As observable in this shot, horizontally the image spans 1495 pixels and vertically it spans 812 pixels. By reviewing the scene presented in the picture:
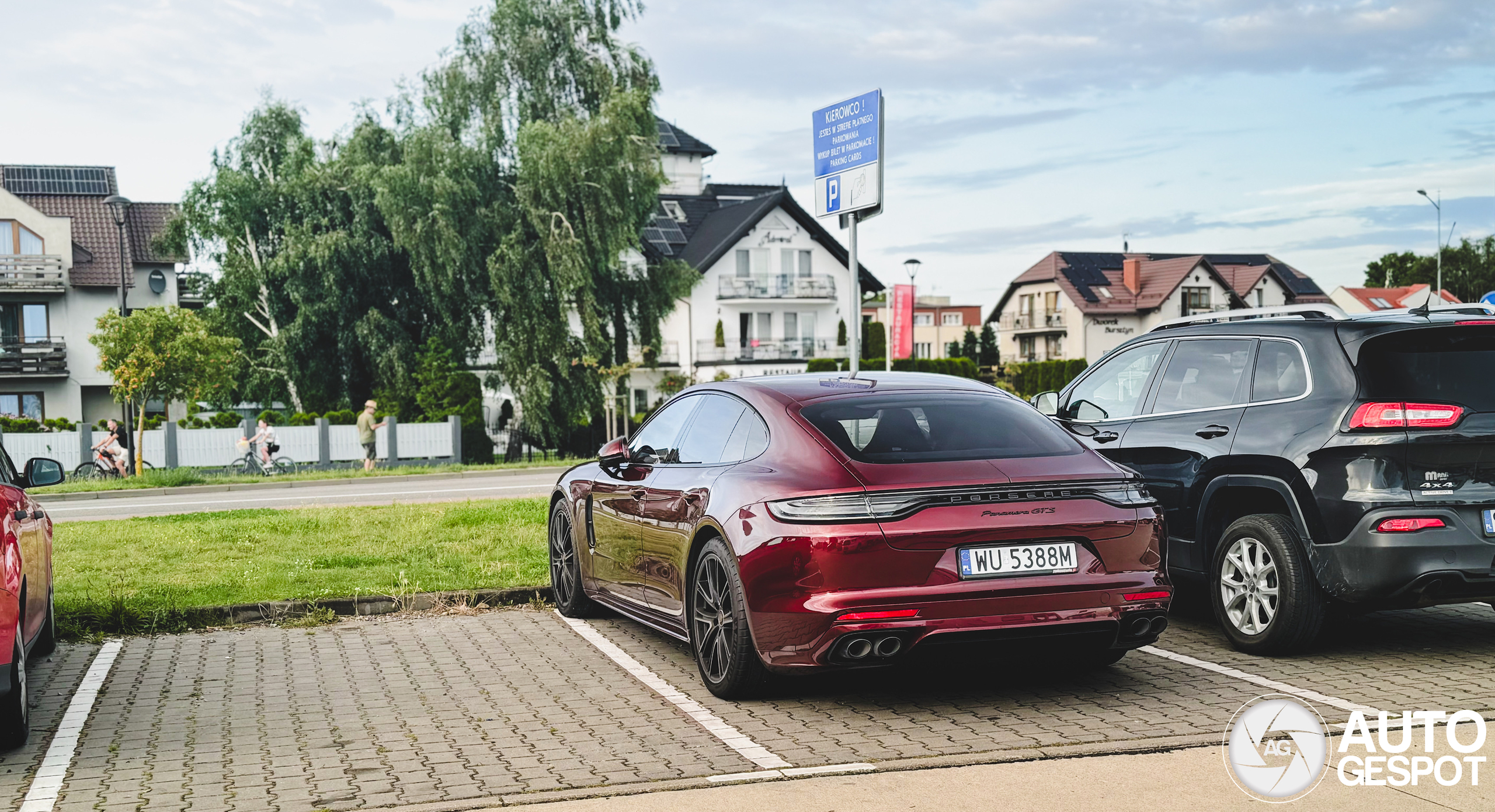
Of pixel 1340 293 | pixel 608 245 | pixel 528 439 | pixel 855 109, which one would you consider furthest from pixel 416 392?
pixel 1340 293

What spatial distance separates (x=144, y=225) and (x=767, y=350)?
2840 cm

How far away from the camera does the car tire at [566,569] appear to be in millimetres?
8492

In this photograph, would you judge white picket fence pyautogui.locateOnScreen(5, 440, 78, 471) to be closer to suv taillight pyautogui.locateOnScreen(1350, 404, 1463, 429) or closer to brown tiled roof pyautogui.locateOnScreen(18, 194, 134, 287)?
brown tiled roof pyautogui.locateOnScreen(18, 194, 134, 287)

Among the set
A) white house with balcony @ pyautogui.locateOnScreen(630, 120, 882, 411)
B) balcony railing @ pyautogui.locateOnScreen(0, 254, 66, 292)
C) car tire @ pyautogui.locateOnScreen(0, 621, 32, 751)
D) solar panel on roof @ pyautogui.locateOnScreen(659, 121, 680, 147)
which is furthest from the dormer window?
car tire @ pyautogui.locateOnScreen(0, 621, 32, 751)

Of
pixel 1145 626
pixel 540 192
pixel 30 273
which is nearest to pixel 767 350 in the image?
pixel 540 192

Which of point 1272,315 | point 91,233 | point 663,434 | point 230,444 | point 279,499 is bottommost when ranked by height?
point 279,499

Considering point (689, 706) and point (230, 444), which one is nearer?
point (689, 706)

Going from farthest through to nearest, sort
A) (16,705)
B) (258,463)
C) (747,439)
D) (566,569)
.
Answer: (258,463) → (566,569) → (747,439) → (16,705)

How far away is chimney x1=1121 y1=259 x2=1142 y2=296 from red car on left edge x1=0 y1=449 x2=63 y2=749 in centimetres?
9231

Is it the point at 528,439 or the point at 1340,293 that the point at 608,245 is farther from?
the point at 1340,293

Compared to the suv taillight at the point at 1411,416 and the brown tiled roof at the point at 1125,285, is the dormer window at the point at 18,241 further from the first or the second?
the brown tiled roof at the point at 1125,285

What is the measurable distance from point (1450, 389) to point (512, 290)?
3230 cm

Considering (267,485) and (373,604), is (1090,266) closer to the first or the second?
(267,485)

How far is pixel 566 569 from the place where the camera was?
8.66 meters
